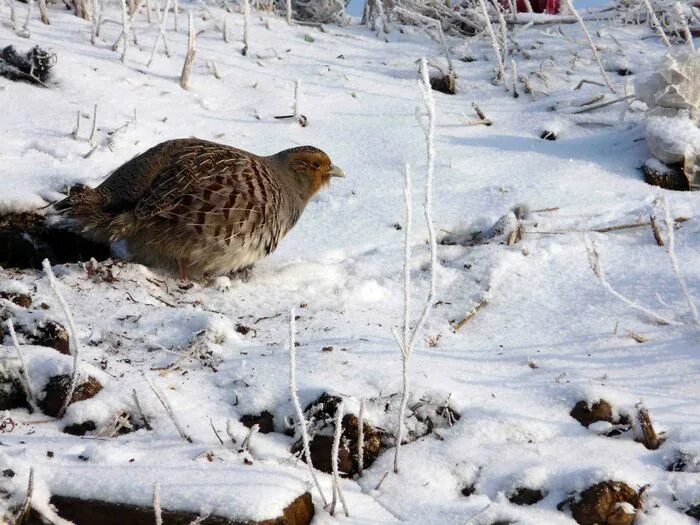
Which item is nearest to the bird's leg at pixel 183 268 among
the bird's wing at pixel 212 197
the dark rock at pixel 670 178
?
the bird's wing at pixel 212 197

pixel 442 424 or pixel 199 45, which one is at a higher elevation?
pixel 199 45

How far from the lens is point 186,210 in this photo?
3.54 metres

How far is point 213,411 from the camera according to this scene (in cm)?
243

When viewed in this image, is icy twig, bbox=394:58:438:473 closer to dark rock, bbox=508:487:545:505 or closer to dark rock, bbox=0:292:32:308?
dark rock, bbox=508:487:545:505

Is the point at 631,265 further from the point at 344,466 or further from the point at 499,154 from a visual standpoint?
the point at 344,466

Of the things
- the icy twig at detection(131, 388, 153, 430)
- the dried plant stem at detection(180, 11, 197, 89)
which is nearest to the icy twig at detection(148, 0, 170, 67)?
the dried plant stem at detection(180, 11, 197, 89)

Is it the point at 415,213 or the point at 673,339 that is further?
the point at 415,213

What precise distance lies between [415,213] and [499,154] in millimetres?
712

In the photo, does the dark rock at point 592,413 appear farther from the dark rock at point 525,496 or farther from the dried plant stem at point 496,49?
the dried plant stem at point 496,49

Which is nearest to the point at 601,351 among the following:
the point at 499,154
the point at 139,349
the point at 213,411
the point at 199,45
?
the point at 213,411

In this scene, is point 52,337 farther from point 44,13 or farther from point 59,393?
point 44,13

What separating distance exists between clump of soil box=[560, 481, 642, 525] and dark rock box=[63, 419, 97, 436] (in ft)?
3.99

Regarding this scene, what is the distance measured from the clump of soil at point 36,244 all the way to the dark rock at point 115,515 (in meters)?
1.84

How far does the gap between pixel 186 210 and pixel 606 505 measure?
Result: 2.05 metres
